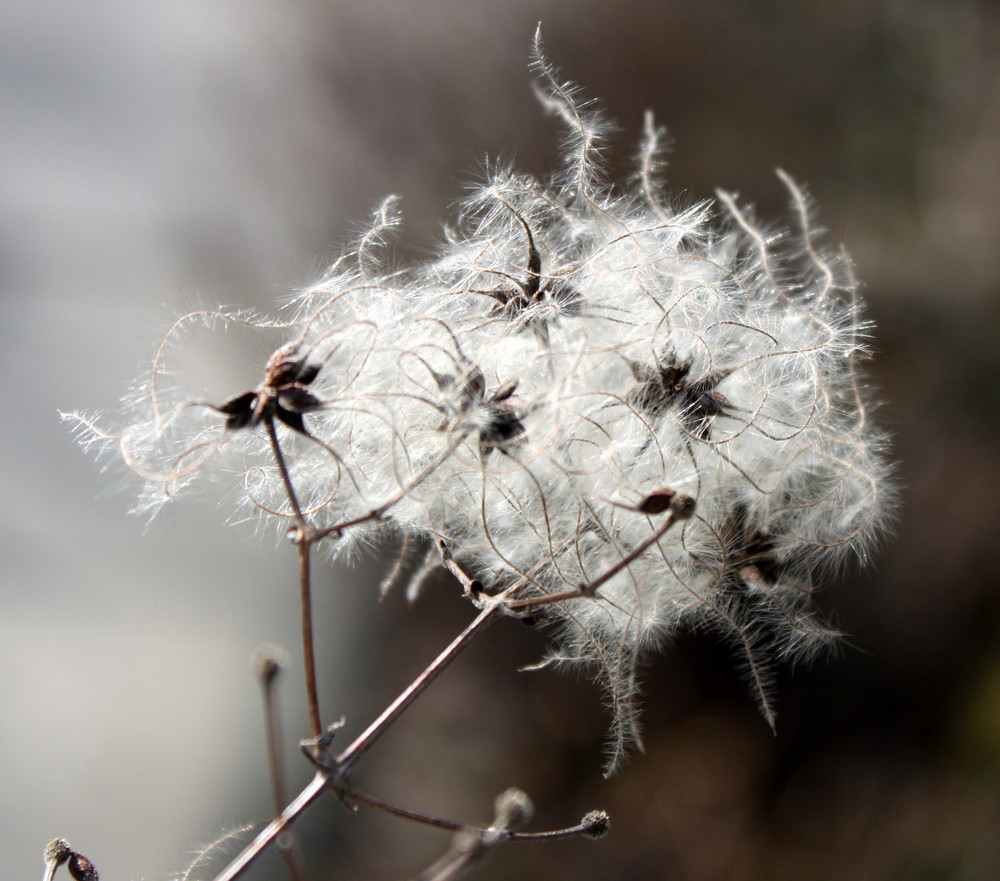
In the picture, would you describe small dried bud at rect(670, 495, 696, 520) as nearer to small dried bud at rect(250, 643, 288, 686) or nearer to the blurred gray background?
small dried bud at rect(250, 643, 288, 686)

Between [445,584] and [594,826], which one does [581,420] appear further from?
[445,584]

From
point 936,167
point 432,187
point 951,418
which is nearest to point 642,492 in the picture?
point 432,187

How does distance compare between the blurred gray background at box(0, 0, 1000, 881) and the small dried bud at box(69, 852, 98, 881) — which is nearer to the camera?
the small dried bud at box(69, 852, 98, 881)

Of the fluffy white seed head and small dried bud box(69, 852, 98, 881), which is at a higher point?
the fluffy white seed head

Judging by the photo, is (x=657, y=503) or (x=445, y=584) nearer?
(x=657, y=503)

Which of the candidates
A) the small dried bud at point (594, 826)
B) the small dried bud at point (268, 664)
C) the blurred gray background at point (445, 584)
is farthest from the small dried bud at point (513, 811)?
the blurred gray background at point (445, 584)

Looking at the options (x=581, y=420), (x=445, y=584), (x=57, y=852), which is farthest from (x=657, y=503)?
(x=445, y=584)

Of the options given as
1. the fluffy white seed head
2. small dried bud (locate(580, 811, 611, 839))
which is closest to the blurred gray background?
the fluffy white seed head
